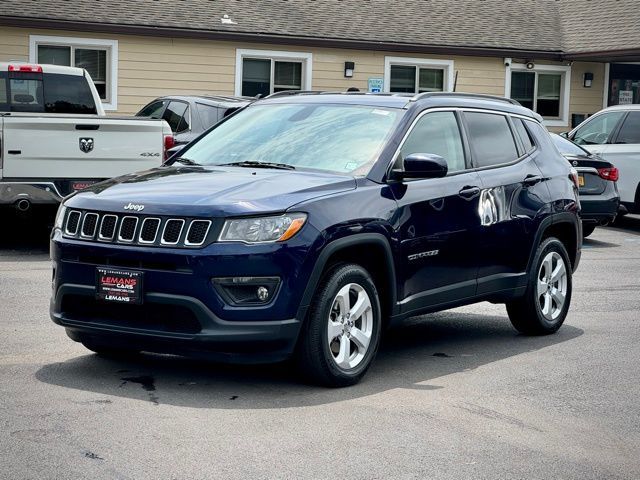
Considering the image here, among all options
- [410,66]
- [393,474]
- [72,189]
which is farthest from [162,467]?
[410,66]

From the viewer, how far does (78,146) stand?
13.2 meters

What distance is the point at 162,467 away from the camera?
17.9 feet

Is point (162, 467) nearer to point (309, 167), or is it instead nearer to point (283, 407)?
point (283, 407)

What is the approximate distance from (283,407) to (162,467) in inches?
51.9

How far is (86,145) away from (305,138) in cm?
582

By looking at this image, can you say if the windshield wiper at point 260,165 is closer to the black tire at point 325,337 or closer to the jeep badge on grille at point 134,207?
the black tire at point 325,337

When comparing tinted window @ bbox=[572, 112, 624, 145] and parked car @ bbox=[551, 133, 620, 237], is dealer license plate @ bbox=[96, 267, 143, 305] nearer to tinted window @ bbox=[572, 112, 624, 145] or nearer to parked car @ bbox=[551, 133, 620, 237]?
parked car @ bbox=[551, 133, 620, 237]

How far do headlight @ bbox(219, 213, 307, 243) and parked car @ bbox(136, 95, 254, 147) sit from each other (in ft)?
35.4

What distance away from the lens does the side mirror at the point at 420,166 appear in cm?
755

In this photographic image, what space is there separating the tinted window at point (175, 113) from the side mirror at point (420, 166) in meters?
11.0

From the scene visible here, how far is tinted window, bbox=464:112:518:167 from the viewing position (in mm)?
8656

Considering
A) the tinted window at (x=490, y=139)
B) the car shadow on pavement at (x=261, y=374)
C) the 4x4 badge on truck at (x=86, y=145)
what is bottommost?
the car shadow on pavement at (x=261, y=374)

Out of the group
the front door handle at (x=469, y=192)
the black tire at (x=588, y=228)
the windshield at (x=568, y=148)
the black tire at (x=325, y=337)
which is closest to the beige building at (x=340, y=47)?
the windshield at (x=568, y=148)

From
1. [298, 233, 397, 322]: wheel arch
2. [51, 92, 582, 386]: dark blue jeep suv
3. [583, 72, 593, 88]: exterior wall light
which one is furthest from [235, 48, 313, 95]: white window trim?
[298, 233, 397, 322]: wheel arch
